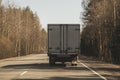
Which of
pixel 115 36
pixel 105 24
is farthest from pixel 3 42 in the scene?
pixel 115 36

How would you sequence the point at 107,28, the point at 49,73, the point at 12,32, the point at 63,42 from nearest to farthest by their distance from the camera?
the point at 49,73
the point at 63,42
the point at 107,28
the point at 12,32

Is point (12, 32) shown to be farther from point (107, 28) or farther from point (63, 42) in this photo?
point (63, 42)

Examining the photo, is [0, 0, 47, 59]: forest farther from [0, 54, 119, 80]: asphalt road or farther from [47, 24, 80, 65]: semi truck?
[0, 54, 119, 80]: asphalt road

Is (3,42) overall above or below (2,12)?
below

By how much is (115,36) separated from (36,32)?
113843mm

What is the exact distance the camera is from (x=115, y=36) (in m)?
53.2

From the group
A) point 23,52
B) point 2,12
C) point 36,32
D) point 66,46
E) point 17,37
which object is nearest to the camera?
point 66,46

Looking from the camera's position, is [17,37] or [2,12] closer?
[2,12]

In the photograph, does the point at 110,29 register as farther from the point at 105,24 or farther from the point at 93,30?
the point at 93,30

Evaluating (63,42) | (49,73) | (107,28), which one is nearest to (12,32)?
(107,28)

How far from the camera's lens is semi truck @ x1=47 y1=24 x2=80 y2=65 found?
38.2 m

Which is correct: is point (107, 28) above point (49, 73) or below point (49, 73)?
above

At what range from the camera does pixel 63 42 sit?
3866cm

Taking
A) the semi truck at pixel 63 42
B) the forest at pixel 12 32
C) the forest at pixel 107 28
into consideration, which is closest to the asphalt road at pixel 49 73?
the semi truck at pixel 63 42
